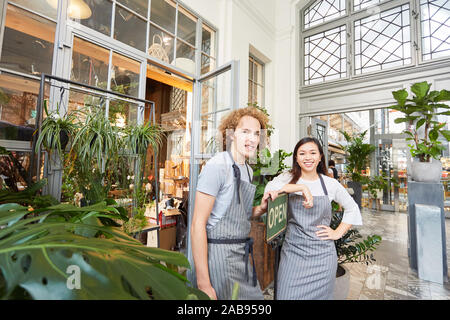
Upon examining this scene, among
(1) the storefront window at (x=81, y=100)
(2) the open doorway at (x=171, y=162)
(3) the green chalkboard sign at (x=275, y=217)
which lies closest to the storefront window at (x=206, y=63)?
(2) the open doorway at (x=171, y=162)

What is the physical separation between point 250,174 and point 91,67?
6.43ft

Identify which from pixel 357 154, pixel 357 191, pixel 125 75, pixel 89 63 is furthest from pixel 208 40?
pixel 357 191

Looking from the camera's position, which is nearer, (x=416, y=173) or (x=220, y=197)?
(x=220, y=197)

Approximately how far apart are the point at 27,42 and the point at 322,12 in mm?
5826

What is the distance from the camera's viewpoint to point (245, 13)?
3.94 m

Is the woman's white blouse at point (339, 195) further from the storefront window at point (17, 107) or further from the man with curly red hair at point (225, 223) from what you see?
the storefront window at point (17, 107)

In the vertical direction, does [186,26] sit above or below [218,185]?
above

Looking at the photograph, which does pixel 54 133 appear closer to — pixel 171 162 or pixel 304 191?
pixel 304 191

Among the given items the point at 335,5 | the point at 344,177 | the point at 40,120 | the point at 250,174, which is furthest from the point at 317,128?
the point at 40,120

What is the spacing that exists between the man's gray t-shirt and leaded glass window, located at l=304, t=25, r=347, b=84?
4.97 m

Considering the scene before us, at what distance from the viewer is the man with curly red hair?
0.88m

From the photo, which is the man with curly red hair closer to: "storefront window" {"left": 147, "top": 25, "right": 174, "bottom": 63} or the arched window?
"storefront window" {"left": 147, "top": 25, "right": 174, "bottom": 63}

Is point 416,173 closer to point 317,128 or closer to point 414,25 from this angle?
point 317,128

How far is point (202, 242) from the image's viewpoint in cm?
87
